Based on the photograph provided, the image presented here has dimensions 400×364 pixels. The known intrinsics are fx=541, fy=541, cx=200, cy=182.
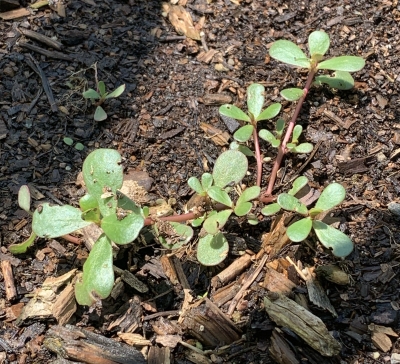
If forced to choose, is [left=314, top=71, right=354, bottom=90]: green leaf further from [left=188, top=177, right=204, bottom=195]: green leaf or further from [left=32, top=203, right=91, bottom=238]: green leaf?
[left=32, top=203, right=91, bottom=238]: green leaf

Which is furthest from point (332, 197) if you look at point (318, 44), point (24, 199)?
point (24, 199)

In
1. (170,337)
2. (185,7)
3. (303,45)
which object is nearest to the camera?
(170,337)

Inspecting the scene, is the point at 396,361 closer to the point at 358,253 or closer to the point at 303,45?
the point at 358,253

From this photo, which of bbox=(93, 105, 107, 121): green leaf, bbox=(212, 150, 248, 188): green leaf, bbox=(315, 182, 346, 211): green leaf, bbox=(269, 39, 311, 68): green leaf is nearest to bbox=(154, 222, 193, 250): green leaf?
bbox=(212, 150, 248, 188): green leaf

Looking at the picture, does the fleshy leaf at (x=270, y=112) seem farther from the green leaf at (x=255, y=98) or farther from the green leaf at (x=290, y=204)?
the green leaf at (x=290, y=204)

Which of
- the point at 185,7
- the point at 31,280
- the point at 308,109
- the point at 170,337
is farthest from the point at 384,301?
the point at 185,7
